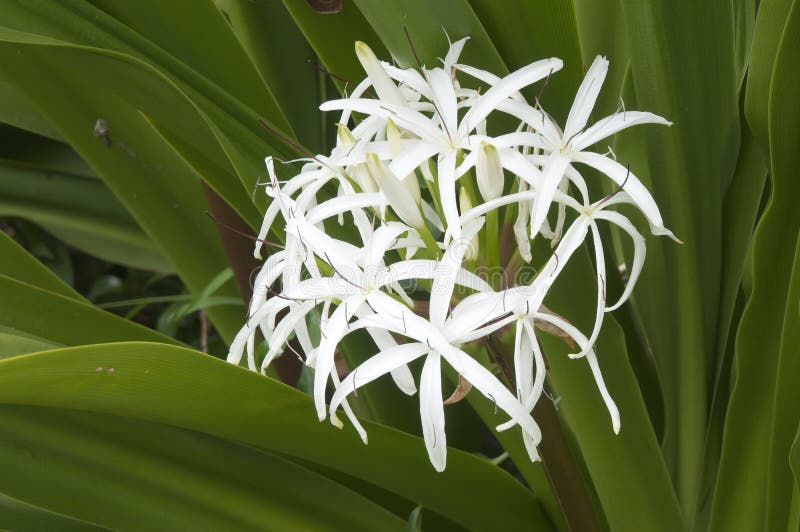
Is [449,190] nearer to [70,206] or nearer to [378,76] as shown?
[378,76]

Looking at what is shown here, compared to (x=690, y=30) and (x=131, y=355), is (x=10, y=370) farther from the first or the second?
(x=690, y=30)

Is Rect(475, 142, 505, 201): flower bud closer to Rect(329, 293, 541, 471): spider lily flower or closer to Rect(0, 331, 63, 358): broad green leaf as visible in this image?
Rect(329, 293, 541, 471): spider lily flower

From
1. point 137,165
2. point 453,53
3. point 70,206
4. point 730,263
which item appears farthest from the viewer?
point 70,206

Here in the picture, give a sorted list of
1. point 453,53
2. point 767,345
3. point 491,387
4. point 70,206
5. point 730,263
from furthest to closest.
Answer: point 70,206 → point 730,263 → point 767,345 → point 453,53 → point 491,387

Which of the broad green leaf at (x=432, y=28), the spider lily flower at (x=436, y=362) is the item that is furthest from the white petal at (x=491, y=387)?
the broad green leaf at (x=432, y=28)

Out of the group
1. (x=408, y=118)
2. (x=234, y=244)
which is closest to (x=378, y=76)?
(x=408, y=118)

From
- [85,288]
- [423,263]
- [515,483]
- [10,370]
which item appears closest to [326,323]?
[423,263]
